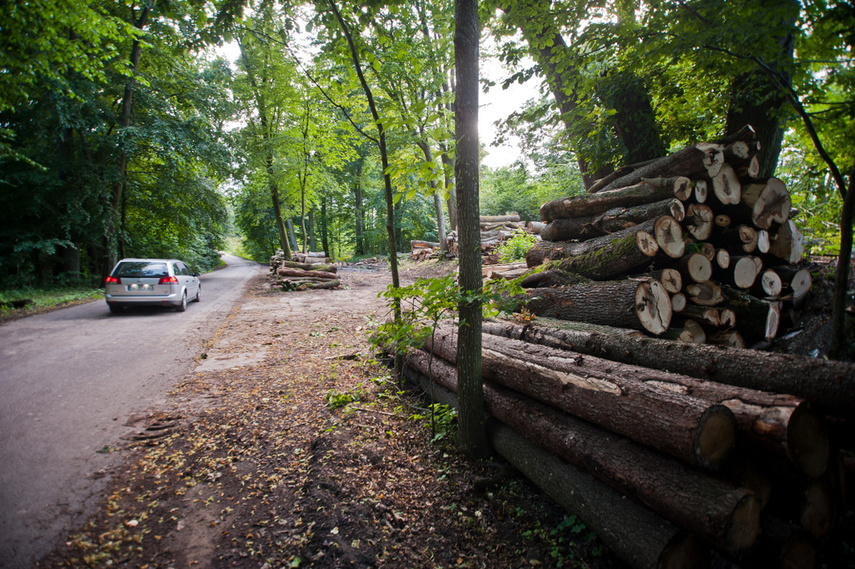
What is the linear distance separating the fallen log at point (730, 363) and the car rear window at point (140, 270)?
10466mm

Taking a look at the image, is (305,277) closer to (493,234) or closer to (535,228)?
(493,234)

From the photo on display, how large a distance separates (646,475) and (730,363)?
1298mm

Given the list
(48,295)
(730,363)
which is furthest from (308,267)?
(730,363)

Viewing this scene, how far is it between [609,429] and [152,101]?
66.0 ft

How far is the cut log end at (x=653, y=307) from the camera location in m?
4.05

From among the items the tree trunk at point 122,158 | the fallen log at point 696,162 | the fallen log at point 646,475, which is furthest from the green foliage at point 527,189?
the fallen log at point 646,475

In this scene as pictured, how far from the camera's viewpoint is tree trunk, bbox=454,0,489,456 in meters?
2.73

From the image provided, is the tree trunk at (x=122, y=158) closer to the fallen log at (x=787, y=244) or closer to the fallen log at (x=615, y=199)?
the fallen log at (x=615, y=199)

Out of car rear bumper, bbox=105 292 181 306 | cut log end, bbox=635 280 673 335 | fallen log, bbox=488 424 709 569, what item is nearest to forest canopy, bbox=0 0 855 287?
cut log end, bbox=635 280 673 335

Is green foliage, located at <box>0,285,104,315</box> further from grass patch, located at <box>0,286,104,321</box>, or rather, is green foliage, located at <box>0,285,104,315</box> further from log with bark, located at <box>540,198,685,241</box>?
log with bark, located at <box>540,198,685,241</box>

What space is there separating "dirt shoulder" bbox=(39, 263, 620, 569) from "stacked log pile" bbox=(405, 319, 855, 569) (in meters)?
0.31

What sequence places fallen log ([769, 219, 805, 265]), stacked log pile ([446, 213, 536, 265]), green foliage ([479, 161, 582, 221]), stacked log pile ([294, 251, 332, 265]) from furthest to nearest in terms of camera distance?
green foliage ([479, 161, 582, 221]) → stacked log pile ([294, 251, 332, 265]) → stacked log pile ([446, 213, 536, 265]) → fallen log ([769, 219, 805, 265])

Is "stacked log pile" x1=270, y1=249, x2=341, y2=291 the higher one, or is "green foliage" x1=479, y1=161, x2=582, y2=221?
→ "green foliage" x1=479, y1=161, x2=582, y2=221

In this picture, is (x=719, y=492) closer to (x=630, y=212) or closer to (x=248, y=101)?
(x=630, y=212)
